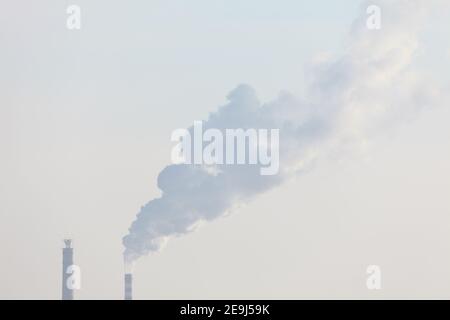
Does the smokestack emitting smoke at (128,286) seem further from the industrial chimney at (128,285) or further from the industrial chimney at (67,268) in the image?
the industrial chimney at (67,268)

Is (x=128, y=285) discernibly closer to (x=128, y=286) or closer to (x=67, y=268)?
(x=128, y=286)

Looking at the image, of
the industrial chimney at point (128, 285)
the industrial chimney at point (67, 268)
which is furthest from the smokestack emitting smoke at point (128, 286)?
the industrial chimney at point (67, 268)

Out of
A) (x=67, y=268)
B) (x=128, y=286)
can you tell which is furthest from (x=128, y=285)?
(x=67, y=268)

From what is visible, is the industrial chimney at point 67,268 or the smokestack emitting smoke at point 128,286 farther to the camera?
the smokestack emitting smoke at point 128,286

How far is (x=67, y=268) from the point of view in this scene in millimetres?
181750

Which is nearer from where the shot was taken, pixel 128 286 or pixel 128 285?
pixel 128 286

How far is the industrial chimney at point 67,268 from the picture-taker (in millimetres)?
174875

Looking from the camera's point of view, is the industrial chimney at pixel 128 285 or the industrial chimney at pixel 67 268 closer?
the industrial chimney at pixel 67 268

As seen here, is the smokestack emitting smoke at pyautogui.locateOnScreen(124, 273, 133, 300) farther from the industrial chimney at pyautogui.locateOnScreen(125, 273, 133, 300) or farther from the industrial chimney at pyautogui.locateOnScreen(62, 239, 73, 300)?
the industrial chimney at pyautogui.locateOnScreen(62, 239, 73, 300)

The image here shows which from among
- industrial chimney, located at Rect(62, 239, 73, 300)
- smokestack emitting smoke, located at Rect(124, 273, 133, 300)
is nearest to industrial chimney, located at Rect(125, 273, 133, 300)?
smokestack emitting smoke, located at Rect(124, 273, 133, 300)
